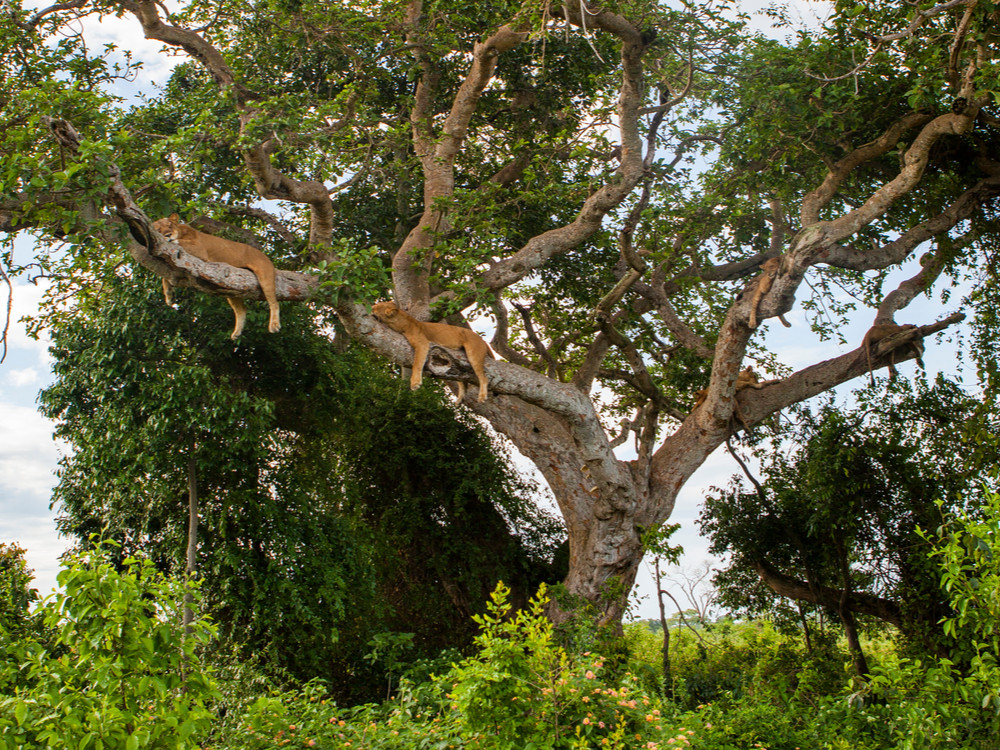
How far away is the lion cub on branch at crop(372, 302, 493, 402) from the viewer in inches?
286

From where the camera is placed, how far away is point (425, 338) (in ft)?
24.1

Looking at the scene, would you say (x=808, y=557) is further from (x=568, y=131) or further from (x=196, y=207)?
(x=196, y=207)

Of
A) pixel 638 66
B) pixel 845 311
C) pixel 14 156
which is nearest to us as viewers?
pixel 14 156

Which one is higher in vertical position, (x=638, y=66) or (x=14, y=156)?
(x=638, y=66)

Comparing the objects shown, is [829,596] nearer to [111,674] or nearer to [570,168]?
[570,168]

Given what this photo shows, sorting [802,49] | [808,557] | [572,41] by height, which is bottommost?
[808,557]

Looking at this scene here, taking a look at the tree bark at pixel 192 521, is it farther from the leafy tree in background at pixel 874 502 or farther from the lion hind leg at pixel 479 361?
the leafy tree in background at pixel 874 502

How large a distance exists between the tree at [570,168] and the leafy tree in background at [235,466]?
804mm

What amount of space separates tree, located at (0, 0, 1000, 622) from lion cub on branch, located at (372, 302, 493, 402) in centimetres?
15

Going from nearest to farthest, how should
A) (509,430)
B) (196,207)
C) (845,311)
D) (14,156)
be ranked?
(14,156) < (196,207) < (509,430) < (845,311)

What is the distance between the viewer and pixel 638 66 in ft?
26.0

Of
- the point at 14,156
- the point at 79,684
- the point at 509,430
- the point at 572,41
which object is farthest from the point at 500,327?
the point at 79,684

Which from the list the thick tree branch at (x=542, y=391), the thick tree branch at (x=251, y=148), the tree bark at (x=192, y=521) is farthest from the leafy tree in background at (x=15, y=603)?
the thick tree branch at (x=251, y=148)

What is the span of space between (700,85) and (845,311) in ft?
11.7
